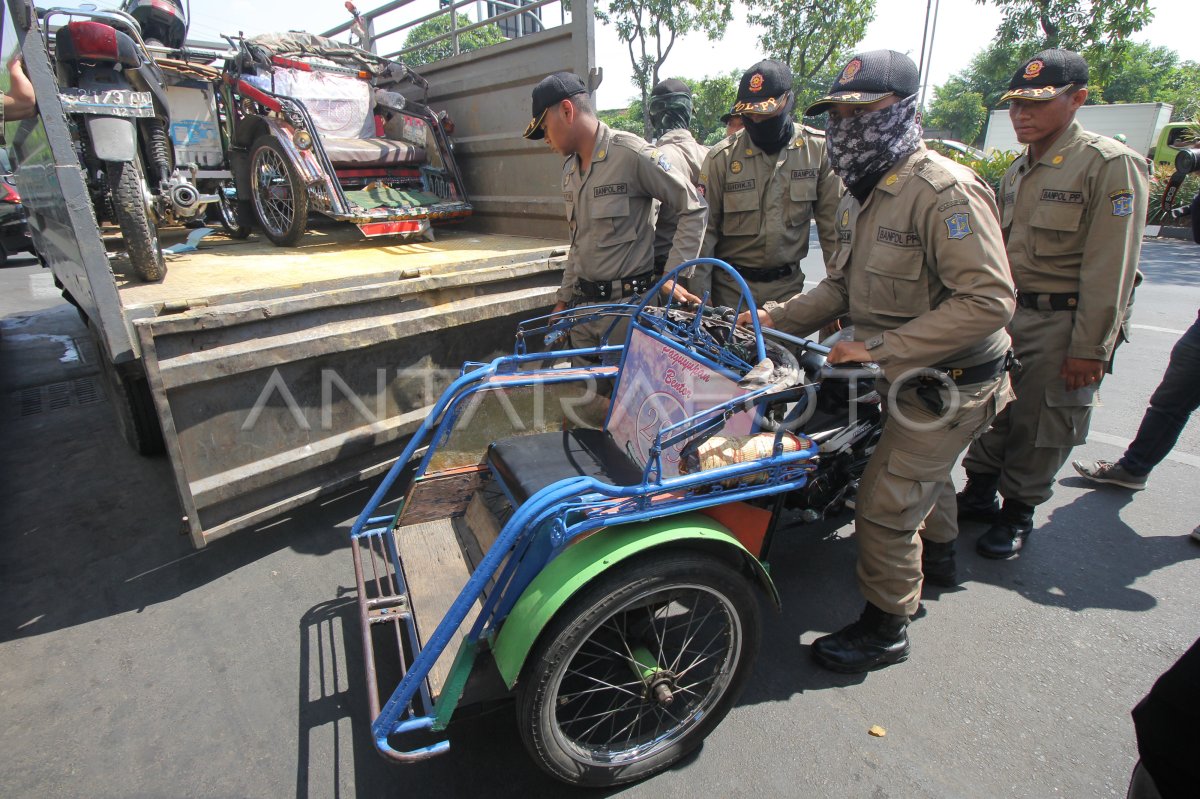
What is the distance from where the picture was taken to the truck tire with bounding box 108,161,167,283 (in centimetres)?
305

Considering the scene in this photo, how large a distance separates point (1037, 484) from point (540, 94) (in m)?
2.93

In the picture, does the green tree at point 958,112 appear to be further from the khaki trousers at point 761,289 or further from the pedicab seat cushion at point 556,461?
the pedicab seat cushion at point 556,461

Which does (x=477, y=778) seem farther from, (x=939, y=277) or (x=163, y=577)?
(x=939, y=277)

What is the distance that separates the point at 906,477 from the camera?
2070 millimetres

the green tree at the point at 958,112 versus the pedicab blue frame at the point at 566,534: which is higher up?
the green tree at the point at 958,112

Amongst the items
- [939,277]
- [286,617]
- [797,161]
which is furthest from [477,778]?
[797,161]

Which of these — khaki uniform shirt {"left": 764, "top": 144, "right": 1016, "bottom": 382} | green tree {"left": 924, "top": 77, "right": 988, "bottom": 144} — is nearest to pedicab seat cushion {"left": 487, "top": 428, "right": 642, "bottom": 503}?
khaki uniform shirt {"left": 764, "top": 144, "right": 1016, "bottom": 382}

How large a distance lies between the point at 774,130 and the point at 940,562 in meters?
2.16

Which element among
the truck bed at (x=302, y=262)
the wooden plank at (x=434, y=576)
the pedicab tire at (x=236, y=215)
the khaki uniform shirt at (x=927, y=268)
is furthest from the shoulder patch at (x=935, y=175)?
the pedicab tire at (x=236, y=215)

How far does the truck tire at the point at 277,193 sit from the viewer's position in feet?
13.8

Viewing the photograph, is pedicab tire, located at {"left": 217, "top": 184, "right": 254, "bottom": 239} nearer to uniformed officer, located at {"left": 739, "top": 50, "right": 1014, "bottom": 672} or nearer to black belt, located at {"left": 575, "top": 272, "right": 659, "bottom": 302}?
black belt, located at {"left": 575, "top": 272, "right": 659, "bottom": 302}

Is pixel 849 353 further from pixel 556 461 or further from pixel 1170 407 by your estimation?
pixel 1170 407

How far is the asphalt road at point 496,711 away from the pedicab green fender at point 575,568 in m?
0.59

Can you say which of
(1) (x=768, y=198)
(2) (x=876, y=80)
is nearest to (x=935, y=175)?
(2) (x=876, y=80)
